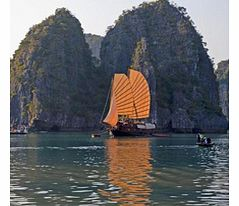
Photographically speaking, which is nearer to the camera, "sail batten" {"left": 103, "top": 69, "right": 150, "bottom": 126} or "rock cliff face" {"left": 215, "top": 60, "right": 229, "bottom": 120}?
"sail batten" {"left": 103, "top": 69, "right": 150, "bottom": 126}

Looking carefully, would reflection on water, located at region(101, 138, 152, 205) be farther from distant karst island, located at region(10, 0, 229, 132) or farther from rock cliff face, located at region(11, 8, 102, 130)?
rock cliff face, located at region(11, 8, 102, 130)

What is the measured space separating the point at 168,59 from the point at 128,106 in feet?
113

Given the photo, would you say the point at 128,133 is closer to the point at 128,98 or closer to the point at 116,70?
the point at 128,98

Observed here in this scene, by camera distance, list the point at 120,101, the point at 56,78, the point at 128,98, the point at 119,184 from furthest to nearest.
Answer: the point at 56,78
the point at 128,98
the point at 120,101
the point at 119,184

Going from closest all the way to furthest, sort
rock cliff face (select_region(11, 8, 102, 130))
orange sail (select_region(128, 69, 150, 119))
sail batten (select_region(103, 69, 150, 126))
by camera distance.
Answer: sail batten (select_region(103, 69, 150, 126)) < orange sail (select_region(128, 69, 150, 119)) < rock cliff face (select_region(11, 8, 102, 130))

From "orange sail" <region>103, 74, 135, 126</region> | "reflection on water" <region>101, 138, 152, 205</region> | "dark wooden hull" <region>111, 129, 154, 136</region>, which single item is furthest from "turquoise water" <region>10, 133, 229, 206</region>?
"orange sail" <region>103, 74, 135, 126</region>

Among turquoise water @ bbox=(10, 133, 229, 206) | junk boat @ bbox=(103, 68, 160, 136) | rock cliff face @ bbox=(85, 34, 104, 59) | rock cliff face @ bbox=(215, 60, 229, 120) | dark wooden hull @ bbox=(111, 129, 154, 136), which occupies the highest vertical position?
rock cliff face @ bbox=(85, 34, 104, 59)

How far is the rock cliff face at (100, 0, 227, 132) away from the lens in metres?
71.0

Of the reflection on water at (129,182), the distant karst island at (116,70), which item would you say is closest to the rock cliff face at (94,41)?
the distant karst island at (116,70)

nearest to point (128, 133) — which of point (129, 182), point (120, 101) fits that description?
point (120, 101)

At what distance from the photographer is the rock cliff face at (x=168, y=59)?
71.0m

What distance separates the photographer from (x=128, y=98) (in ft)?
144
